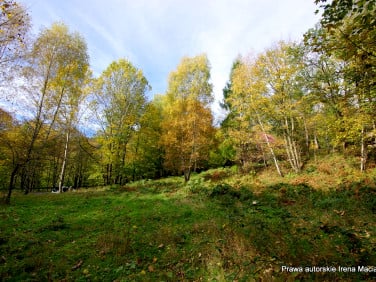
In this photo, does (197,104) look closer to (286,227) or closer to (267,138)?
(267,138)

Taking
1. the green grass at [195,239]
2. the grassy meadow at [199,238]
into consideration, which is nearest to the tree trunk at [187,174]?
the grassy meadow at [199,238]

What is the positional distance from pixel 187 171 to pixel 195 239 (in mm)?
11804

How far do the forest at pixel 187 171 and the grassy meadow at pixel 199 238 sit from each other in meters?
0.04

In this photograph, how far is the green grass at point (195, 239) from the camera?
157 inches

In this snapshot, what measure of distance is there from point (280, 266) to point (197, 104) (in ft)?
44.3

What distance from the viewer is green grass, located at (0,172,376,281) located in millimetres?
3994

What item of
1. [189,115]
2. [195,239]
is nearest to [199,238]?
[195,239]

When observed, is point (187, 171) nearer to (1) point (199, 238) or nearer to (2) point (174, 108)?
(2) point (174, 108)

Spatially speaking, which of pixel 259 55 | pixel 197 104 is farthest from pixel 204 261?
pixel 259 55

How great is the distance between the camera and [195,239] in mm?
5559

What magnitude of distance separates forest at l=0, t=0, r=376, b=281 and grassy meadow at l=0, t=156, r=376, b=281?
4cm

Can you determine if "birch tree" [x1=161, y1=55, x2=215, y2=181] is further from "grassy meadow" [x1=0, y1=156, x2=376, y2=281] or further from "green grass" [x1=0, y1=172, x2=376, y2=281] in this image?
"green grass" [x1=0, y1=172, x2=376, y2=281]

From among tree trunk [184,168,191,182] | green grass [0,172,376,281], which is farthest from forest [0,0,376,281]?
tree trunk [184,168,191,182]

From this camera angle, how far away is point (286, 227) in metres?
5.89
